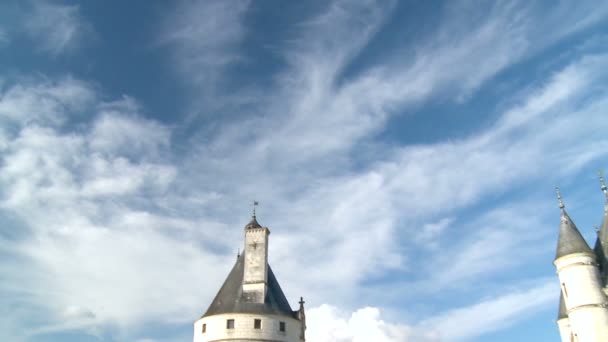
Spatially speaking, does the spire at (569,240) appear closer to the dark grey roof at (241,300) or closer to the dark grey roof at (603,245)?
the dark grey roof at (603,245)

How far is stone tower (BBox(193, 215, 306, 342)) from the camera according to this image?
41906 millimetres

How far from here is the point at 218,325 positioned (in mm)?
42250

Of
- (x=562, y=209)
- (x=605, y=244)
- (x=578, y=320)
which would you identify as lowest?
(x=578, y=320)

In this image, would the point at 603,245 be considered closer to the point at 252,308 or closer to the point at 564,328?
the point at 564,328

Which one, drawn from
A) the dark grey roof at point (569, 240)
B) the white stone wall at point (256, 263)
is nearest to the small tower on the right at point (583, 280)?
the dark grey roof at point (569, 240)

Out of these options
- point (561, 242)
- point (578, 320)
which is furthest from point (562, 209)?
point (578, 320)

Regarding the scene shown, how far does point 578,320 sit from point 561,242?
20.2ft

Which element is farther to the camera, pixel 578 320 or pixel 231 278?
pixel 231 278

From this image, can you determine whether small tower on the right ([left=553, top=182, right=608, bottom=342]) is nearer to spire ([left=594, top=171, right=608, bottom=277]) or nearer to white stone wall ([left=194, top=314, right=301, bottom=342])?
spire ([left=594, top=171, right=608, bottom=277])

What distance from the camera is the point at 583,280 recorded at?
37.0 m

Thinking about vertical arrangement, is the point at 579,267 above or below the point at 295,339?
above

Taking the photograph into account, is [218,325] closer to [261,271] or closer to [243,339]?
[243,339]

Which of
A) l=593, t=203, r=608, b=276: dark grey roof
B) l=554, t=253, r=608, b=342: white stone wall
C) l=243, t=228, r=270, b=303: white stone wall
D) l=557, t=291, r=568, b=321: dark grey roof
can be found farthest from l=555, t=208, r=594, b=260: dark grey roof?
l=243, t=228, r=270, b=303: white stone wall

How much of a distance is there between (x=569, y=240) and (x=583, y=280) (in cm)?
338
